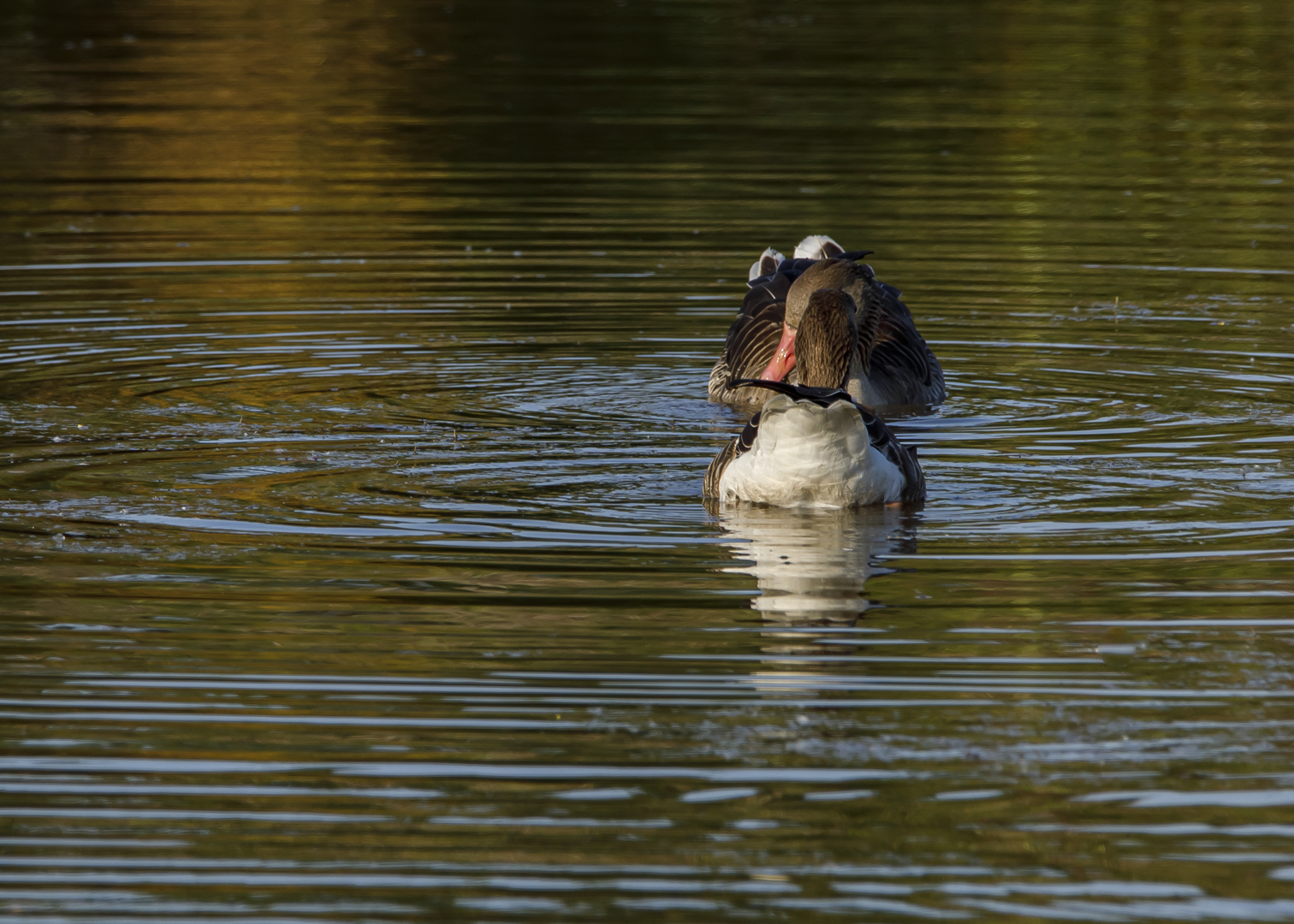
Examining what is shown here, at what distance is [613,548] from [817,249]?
6746 mm

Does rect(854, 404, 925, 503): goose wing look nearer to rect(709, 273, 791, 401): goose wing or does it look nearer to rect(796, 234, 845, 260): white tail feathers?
rect(709, 273, 791, 401): goose wing

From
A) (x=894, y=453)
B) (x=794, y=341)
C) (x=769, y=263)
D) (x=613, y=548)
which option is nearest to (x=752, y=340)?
(x=794, y=341)

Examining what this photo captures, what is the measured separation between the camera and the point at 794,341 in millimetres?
13555

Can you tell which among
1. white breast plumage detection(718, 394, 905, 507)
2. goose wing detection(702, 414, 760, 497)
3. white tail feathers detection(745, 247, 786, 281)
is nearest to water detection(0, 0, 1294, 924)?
goose wing detection(702, 414, 760, 497)

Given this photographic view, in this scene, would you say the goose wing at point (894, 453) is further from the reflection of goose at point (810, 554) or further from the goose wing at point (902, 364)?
the goose wing at point (902, 364)

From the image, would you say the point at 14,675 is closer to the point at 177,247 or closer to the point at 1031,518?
the point at 1031,518

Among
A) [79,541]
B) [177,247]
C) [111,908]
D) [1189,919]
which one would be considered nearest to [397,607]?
[79,541]

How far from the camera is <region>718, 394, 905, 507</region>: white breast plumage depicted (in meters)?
10.0

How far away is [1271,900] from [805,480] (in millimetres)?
4795

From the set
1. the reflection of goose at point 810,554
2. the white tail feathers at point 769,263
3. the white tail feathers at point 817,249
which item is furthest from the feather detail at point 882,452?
the white tail feathers at point 769,263

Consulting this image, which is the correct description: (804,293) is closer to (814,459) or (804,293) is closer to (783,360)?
(783,360)

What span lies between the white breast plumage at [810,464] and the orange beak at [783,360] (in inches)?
112

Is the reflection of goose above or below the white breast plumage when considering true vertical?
below

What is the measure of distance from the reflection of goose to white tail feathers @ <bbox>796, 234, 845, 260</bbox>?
562 centimetres
